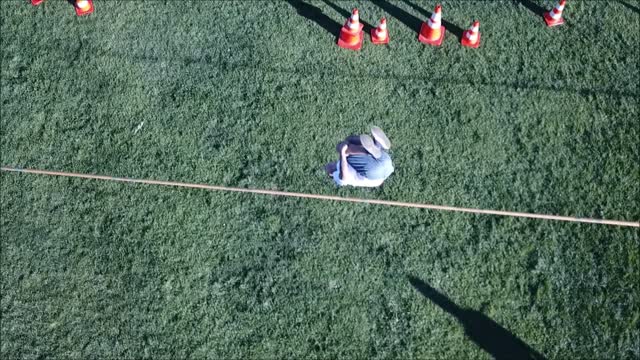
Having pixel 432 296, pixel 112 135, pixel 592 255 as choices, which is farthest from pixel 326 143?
pixel 592 255

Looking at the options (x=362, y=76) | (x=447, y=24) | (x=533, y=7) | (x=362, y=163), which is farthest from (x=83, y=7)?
(x=533, y=7)

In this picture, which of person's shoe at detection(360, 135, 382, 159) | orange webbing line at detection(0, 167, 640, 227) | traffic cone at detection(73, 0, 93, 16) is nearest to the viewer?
person's shoe at detection(360, 135, 382, 159)

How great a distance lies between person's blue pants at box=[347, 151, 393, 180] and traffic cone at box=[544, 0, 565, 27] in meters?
3.12

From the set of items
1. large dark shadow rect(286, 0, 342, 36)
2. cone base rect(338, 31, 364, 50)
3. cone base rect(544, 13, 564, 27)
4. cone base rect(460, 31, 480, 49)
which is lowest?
cone base rect(338, 31, 364, 50)

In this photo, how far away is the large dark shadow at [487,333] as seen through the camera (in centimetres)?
567

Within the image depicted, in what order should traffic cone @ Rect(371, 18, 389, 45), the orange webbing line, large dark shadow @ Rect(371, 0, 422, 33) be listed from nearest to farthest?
the orange webbing line
traffic cone @ Rect(371, 18, 389, 45)
large dark shadow @ Rect(371, 0, 422, 33)

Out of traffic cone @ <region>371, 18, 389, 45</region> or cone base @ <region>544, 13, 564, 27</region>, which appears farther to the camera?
cone base @ <region>544, 13, 564, 27</region>

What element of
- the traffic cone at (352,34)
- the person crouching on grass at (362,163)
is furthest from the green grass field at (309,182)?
the person crouching on grass at (362,163)

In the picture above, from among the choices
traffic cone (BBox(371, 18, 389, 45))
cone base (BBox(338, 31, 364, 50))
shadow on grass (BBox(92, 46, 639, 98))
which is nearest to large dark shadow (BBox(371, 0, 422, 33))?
traffic cone (BBox(371, 18, 389, 45))

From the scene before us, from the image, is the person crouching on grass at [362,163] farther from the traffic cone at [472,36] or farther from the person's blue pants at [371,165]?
the traffic cone at [472,36]

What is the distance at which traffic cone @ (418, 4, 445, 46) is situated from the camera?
668 centimetres

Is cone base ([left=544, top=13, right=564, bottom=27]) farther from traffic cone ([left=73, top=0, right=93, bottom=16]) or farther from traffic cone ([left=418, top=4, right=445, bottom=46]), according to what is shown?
traffic cone ([left=73, top=0, right=93, bottom=16])

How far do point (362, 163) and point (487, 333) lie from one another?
86.1 inches

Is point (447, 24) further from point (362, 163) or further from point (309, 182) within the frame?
point (309, 182)
